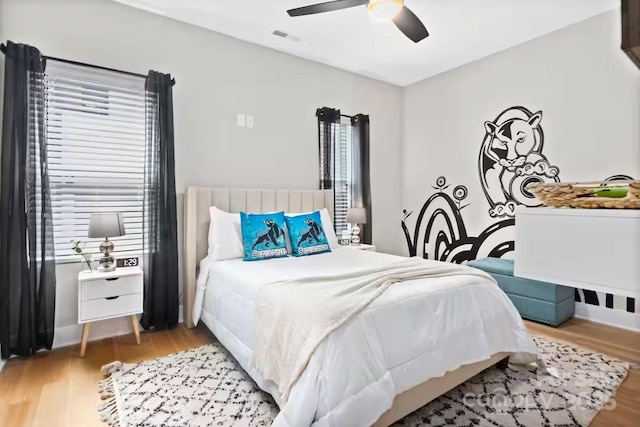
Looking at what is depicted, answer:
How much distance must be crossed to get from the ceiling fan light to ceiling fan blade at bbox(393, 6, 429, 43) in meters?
0.16

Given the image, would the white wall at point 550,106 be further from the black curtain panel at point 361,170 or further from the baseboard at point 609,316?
the black curtain panel at point 361,170

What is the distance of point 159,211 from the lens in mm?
2932

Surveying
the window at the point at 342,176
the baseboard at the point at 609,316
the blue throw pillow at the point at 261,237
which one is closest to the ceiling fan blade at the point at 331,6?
the blue throw pillow at the point at 261,237

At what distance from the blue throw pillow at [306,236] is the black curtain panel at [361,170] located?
119cm

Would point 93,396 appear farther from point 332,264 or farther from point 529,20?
point 529,20

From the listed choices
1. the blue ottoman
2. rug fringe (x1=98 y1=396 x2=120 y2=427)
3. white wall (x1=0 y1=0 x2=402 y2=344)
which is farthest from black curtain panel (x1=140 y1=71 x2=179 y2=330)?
the blue ottoman

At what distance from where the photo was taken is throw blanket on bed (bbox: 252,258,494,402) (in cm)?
154

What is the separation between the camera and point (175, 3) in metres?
2.93

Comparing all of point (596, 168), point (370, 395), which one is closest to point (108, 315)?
point (370, 395)

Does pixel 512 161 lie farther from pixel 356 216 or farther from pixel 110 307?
pixel 110 307

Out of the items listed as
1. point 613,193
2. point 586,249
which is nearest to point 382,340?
point 586,249

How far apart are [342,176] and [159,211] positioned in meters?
2.31

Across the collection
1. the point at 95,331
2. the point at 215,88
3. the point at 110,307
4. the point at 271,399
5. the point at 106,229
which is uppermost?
the point at 215,88

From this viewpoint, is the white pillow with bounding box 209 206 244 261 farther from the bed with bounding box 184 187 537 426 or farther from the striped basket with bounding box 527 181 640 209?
the striped basket with bounding box 527 181 640 209
